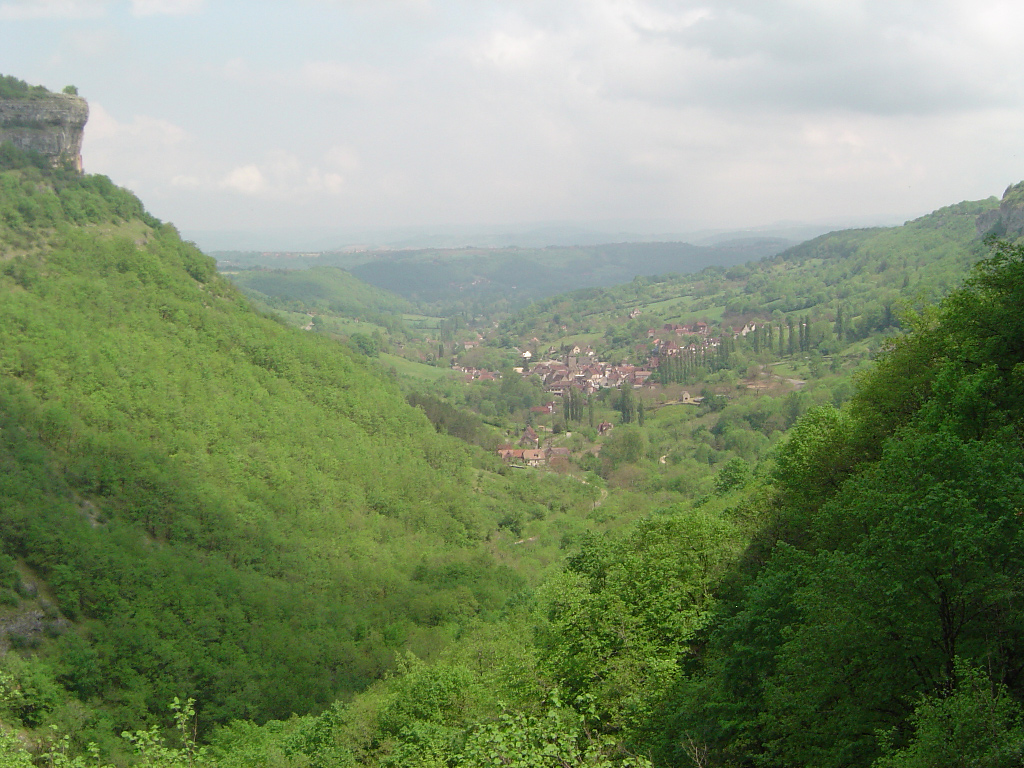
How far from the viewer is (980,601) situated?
11672 mm

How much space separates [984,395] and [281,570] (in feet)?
144

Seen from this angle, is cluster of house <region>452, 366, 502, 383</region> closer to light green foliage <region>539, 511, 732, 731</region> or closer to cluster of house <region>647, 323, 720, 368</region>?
cluster of house <region>647, 323, 720, 368</region>

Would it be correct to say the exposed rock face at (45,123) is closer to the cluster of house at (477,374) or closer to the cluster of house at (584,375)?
the cluster of house at (584,375)

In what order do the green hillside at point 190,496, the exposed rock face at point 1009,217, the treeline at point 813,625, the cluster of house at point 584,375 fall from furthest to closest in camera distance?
the cluster of house at point 584,375 → the exposed rock face at point 1009,217 → the green hillside at point 190,496 → the treeline at point 813,625

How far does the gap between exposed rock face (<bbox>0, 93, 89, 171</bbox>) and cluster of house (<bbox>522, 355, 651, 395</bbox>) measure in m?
89.5

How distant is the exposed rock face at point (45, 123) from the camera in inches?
2795

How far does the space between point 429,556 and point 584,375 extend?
364ft

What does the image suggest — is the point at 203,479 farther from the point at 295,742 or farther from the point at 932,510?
the point at 932,510

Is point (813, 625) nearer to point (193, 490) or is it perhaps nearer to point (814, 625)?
point (814, 625)

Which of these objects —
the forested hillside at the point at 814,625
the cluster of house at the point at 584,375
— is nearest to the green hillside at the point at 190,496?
the forested hillside at the point at 814,625

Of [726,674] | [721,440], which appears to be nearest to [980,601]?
[726,674]

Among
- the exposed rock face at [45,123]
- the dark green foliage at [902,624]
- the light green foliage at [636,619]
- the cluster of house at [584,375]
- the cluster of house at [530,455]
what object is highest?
the exposed rock face at [45,123]

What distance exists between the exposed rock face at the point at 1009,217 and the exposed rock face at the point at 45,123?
11384 centimetres

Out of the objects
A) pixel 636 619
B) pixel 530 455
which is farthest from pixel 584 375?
pixel 636 619
